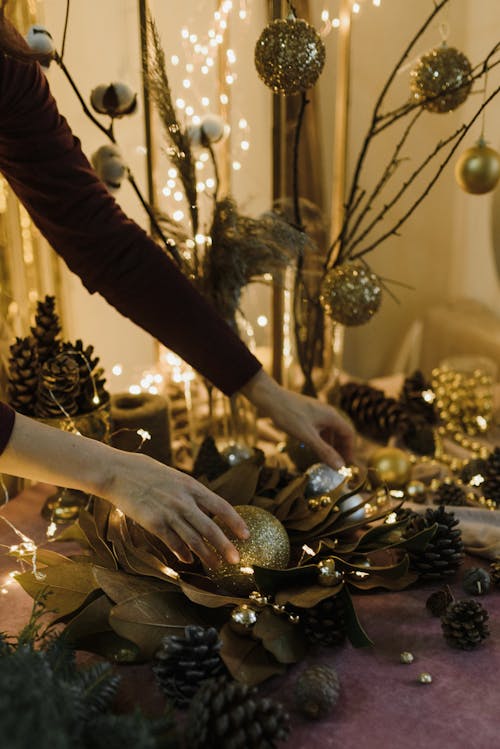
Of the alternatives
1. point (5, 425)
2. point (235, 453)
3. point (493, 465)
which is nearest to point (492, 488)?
point (493, 465)

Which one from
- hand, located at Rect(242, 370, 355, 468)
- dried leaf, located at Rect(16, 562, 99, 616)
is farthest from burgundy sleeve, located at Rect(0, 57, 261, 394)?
dried leaf, located at Rect(16, 562, 99, 616)

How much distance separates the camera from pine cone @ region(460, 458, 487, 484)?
1149 millimetres

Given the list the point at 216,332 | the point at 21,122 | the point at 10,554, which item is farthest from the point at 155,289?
the point at 10,554

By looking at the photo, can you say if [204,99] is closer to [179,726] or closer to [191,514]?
[191,514]

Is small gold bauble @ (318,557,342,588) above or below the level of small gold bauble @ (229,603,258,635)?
above

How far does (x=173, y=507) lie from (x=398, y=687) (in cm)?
25

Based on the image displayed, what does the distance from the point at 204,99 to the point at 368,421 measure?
0.61m

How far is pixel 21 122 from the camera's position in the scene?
94 centimetres

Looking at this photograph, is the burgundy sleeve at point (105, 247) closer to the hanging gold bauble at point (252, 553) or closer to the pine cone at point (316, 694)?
the hanging gold bauble at point (252, 553)

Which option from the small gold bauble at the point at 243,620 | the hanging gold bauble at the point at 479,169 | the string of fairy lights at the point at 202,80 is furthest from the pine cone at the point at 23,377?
the hanging gold bauble at the point at 479,169

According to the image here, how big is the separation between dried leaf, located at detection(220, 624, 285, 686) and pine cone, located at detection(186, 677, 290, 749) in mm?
76

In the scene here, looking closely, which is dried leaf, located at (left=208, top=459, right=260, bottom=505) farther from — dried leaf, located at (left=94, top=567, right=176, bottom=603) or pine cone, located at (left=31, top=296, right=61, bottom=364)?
pine cone, located at (left=31, top=296, right=61, bottom=364)

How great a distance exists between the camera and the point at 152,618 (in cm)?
73

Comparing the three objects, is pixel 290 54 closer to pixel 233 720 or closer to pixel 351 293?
pixel 351 293
